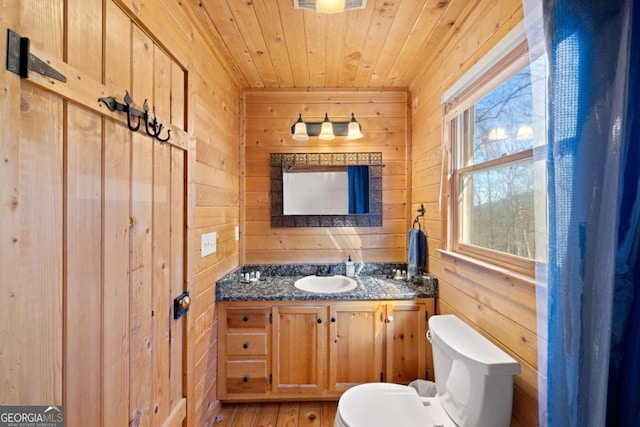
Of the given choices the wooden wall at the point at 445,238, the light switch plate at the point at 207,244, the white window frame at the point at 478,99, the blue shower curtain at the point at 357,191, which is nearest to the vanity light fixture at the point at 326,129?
the blue shower curtain at the point at 357,191

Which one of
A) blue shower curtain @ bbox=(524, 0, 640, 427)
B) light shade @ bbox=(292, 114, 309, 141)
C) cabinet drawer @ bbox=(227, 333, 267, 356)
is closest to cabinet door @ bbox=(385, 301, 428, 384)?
cabinet drawer @ bbox=(227, 333, 267, 356)

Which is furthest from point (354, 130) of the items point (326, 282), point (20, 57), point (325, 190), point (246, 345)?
point (20, 57)

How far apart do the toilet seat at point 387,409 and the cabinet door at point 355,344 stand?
1.62 feet

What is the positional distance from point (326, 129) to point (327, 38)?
678 millimetres

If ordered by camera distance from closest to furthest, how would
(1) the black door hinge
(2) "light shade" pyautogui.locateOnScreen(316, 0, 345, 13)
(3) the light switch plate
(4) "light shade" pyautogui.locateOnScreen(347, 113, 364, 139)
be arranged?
(1) the black door hinge
(2) "light shade" pyautogui.locateOnScreen(316, 0, 345, 13)
(3) the light switch plate
(4) "light shade" pyautogui.locateOnScreen(347, 113, 364, 139)

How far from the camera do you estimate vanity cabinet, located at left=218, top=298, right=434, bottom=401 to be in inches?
73.4

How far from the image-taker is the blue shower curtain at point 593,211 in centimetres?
64

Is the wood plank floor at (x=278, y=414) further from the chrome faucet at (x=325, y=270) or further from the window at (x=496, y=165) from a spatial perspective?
the window at (x=496, y=165)

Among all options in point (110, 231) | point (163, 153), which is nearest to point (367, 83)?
point (163, 153)

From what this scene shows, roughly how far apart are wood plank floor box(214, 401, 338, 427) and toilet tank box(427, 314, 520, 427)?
0.90m

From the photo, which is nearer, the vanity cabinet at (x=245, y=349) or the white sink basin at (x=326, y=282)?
the vanity cabinet at (x=245, y=349)

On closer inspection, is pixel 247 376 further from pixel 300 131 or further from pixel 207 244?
pixel 300 131

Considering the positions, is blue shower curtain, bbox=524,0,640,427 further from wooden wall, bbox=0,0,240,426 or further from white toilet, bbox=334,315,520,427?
wooden wall, bbox=0,0,240,426

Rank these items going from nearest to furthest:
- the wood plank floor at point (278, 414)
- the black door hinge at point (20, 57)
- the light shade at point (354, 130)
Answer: the black door hinge at point (20, 57) < the wood plank floor at point (278, 414) < the light shade at point (354, 130)
